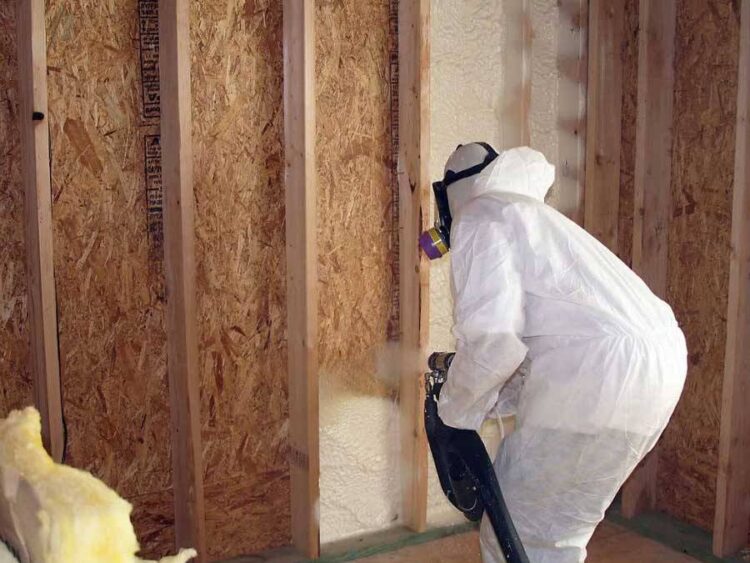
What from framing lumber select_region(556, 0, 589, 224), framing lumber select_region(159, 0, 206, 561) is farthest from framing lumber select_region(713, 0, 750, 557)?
framing lumber select_region(159, 0, 206, 561)

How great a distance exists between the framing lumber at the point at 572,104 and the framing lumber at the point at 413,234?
0.73 m

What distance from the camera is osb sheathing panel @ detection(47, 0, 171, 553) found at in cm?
242

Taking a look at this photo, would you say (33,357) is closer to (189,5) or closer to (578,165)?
(189,5)

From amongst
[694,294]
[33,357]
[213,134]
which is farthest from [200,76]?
[694,294]

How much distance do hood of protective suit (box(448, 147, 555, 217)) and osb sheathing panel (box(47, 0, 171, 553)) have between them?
108cm

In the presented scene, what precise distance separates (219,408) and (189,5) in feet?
4.38

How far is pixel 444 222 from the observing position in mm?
2338

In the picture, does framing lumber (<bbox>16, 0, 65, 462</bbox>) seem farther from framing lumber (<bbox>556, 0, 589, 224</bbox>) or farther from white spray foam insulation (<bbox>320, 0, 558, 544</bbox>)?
framing lumber (<bbox>556, 0, 589, 224</bbox>)

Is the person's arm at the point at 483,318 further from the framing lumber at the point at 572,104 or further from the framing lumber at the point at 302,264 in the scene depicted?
the framing lumber at the point at 572,104

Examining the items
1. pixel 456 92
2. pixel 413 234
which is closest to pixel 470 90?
pixel 456 92

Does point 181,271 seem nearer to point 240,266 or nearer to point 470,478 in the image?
point 240,266

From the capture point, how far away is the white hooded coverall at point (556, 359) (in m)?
1.97

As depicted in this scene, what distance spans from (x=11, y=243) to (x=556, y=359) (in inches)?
63.6

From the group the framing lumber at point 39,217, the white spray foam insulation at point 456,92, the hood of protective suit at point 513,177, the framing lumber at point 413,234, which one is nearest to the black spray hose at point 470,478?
the hood of protective suit at point 513,177
